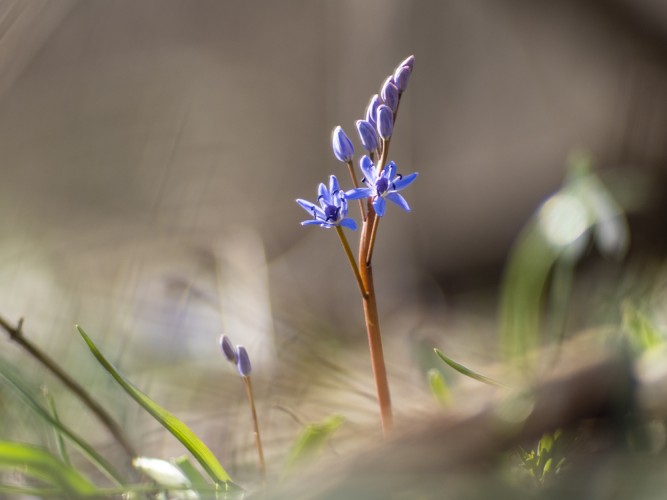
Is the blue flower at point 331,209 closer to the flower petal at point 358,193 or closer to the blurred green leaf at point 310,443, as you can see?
the flower petal at point 358,193

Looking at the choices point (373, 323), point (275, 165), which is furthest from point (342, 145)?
point (275, 165)

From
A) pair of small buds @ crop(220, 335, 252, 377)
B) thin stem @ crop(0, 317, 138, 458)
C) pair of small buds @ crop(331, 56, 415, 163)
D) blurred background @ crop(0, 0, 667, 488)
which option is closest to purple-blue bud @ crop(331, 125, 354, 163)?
pair of small buds @ crop(331, 56, 415, 163)

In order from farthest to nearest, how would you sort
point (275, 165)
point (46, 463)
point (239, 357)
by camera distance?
point (275, 165) → point (239, 357) → point (46, 463)

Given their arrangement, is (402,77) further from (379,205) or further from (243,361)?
(243,361)

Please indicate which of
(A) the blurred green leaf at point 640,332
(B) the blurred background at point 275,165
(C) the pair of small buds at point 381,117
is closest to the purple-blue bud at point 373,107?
(C) the pair of small buds at point 381,117

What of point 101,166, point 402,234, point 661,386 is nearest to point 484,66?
point 402,234

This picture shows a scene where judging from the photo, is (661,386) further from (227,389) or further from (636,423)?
(227,389)

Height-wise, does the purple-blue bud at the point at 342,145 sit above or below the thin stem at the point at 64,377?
above
